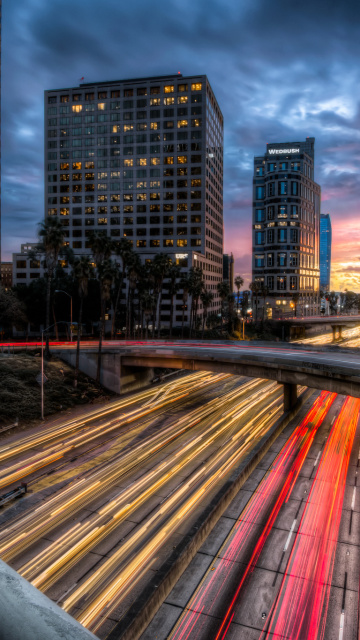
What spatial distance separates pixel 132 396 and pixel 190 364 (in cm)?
941

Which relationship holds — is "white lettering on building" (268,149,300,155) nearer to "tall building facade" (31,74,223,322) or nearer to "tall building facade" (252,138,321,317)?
"tall building facade" (252,138,321,317)

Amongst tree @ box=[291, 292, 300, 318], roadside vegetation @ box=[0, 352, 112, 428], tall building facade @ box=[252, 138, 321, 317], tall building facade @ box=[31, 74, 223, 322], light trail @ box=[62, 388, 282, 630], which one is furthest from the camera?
tall building facade @ box=[252, 138, 321, 317]

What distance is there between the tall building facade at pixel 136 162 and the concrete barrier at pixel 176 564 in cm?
10228

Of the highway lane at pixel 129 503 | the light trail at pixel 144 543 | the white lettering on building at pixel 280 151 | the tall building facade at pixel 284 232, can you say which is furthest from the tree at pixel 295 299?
the light trail at pixel 144 543

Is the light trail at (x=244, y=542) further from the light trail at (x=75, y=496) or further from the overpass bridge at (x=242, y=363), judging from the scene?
the light trail at (x=75, y=496)

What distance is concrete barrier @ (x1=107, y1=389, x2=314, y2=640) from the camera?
14805 millimetres

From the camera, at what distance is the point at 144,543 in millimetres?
20562

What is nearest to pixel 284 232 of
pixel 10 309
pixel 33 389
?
pixel 10 309

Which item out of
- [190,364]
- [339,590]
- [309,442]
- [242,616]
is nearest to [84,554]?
[242,616]

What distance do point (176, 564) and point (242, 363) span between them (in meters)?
29.1

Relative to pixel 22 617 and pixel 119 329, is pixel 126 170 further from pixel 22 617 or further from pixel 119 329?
pixel 22 617

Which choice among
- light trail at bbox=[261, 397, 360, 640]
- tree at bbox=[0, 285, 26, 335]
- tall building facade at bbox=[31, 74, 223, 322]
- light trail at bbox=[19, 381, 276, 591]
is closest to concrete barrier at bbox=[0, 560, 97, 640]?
light trail at bbox=[261, 397, 360, 640]

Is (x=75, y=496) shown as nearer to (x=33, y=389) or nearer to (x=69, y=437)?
(x=69, y=437)

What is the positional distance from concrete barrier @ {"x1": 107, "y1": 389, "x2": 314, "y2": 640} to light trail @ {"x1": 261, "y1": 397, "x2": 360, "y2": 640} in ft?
14.3
